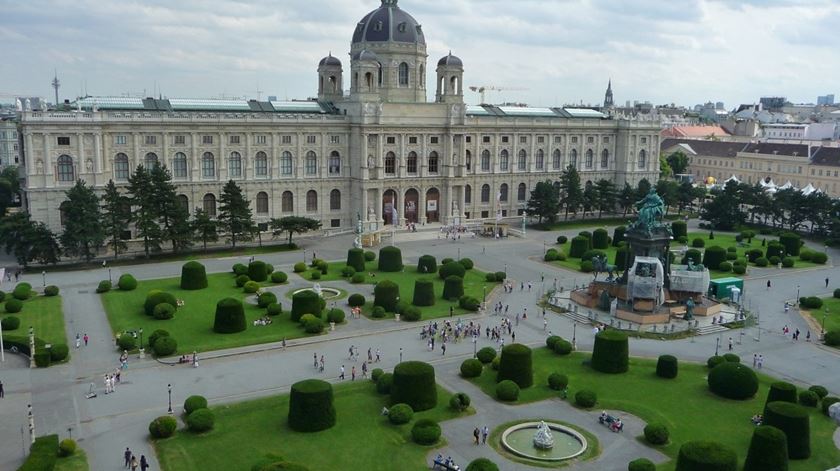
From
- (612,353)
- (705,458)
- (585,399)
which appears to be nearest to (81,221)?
(612,353)

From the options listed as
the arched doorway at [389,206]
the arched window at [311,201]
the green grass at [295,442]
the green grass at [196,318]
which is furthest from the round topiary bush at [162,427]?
the arched doorway at [389,206]

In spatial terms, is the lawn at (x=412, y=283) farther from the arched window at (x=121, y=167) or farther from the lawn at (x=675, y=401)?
the arched window at (x=121, y=167)

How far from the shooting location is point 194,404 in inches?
1607

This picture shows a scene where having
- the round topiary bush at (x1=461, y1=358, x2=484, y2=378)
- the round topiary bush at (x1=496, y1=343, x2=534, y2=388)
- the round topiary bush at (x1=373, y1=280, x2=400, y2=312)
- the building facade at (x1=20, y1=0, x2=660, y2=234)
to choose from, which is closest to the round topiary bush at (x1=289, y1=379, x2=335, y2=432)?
the round topiary bush at (x1=461, y1=358, x2=484, y2=378)

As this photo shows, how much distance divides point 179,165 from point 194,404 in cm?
5435

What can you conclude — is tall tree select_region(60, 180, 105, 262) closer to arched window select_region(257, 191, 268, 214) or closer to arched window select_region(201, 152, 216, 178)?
arched window select_region(201, 152, 216, 178)

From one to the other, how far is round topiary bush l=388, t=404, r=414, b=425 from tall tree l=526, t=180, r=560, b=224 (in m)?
66.4

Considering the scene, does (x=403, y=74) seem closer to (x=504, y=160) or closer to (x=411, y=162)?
(x=411, y=162)

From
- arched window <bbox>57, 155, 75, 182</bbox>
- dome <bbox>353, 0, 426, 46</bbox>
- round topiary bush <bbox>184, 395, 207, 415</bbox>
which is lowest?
round topiary bush <bbox>184, 395, 207, 415</bbox>

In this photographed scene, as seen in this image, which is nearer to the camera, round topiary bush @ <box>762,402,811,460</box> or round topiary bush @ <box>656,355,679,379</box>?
round topiary bush @ <box>762,402,811,460</box>

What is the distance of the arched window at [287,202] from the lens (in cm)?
9669

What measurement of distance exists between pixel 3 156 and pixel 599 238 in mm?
122129

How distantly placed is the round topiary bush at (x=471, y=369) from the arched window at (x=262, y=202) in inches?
2106

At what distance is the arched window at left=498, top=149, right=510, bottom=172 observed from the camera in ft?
367
